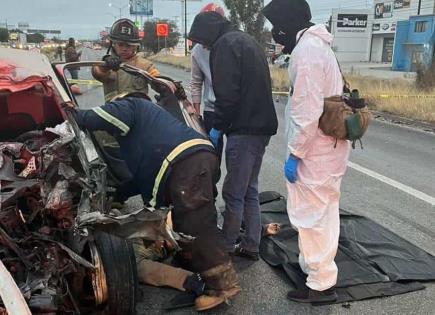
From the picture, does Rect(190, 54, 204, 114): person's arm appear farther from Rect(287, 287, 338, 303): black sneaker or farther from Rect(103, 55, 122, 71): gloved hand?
→ Rect(287, 287, 338, 303): black sneaker

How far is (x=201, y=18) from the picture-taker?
3826mm

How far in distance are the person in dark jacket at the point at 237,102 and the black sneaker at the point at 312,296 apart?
68cm

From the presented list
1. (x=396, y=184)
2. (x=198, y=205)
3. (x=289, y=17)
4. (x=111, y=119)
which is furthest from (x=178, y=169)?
(x=396, y=184)

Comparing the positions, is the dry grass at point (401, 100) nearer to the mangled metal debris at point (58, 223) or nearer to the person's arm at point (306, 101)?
the person's arm at point (306, 101)

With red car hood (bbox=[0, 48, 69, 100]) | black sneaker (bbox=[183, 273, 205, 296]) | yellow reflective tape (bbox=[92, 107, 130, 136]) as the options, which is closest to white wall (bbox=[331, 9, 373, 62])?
red car hood (bbox=[0, 48, 69, 100])

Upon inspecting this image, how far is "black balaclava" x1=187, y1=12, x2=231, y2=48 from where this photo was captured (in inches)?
149

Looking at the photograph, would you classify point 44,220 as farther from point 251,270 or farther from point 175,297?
point 251,270

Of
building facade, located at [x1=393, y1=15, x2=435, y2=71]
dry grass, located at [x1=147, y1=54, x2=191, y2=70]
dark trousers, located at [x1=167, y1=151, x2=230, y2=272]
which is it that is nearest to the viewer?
dark trousers, located at [x1=167, y1=151, x2=230, y2=272]

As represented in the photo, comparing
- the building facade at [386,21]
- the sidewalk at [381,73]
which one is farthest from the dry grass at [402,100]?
the building facade at [386,21]

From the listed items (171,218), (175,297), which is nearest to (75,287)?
(171,218)

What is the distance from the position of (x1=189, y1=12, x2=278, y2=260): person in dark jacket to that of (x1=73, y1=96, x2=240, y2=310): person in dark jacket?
0.60 meters

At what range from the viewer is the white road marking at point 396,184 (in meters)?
5.68

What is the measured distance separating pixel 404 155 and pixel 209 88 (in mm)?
4495

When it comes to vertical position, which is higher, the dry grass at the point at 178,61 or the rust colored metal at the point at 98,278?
the rust colored metal at the point at 98,278
